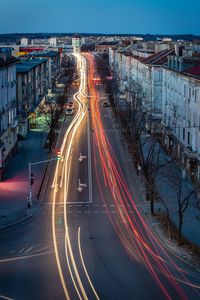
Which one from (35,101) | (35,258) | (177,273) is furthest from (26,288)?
(35,101)

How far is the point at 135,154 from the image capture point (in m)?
49.9

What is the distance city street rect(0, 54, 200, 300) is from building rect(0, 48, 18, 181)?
15.4ft

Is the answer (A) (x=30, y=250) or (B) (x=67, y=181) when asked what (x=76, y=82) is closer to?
(B) (x=67, y=181)

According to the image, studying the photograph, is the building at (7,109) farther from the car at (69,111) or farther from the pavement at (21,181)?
the car at (69,111)

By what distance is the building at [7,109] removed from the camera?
50531 mm

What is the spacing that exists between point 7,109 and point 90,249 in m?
25.9

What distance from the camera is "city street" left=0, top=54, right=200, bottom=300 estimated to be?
24844 mm

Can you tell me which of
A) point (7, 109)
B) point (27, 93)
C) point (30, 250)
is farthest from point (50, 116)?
point (30, 250)

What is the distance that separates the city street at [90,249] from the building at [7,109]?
4.68 m

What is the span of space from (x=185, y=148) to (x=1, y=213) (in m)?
17.4

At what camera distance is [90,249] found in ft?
99.6

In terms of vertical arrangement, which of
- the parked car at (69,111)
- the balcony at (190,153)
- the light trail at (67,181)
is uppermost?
the balcony at (190,153)

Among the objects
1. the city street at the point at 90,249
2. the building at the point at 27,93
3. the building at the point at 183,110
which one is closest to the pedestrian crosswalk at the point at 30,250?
the city street at the point at 90,249

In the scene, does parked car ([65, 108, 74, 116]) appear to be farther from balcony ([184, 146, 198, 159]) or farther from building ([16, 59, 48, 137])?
balcony ([184, 146, 198, 159])
